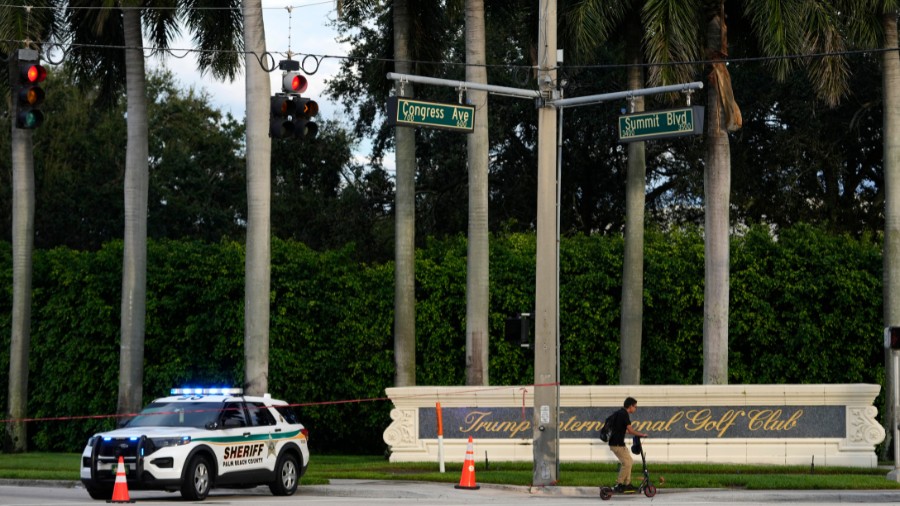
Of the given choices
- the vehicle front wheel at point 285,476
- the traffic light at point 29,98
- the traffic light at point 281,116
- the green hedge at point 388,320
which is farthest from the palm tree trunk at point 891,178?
the traffic light at point 29,98

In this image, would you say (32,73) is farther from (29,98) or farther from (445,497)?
(445,497)

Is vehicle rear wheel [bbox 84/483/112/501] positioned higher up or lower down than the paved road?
higher up

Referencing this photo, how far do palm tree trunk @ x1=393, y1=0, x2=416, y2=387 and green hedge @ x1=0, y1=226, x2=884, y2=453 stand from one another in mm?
2143

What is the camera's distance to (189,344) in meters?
36.9

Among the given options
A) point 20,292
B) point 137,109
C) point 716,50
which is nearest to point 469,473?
point 716,50

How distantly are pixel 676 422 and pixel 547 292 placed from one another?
620 centimetres

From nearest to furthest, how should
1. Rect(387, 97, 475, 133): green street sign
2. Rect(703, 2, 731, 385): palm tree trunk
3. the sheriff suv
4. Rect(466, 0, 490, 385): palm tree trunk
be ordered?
the sheriff suv < Rect(387, 97, 475, 133): green street sign < Rect(703, 2, 731, 385): palm tree trunk < Rect(466, 0, 490, 385): palm tree trunk

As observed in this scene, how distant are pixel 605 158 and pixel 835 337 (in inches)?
575

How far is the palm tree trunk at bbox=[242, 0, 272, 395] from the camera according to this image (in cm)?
2831

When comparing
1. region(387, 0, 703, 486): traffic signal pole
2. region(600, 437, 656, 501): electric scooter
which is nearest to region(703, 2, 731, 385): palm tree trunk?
region(387, 0, 703, 486): traffic signal pole

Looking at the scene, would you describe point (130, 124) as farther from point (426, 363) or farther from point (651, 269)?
point (651, 269)

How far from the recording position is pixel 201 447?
67.2ft

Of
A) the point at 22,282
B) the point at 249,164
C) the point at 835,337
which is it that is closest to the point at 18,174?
the point at 22,282

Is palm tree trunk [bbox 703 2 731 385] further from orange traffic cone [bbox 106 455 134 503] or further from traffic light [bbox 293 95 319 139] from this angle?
orange traffic cone [bbox 106 455 134 503]
